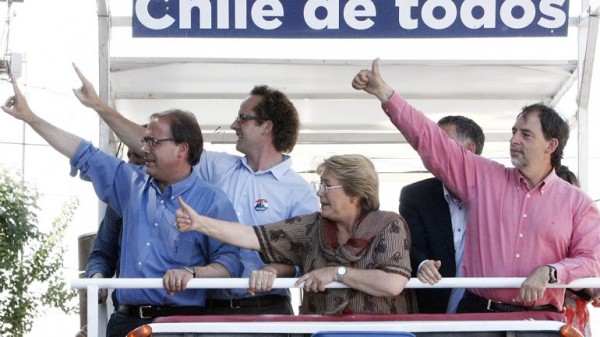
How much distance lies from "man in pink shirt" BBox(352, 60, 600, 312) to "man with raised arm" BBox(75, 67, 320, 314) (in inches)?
30.6

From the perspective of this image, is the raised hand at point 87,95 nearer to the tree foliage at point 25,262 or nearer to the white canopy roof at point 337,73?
the white canopy roof at point 337,73

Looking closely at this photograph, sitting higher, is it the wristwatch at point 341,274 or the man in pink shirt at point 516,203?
the man in pink shirt at point 516,203

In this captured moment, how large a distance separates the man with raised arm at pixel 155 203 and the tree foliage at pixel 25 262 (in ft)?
27.8

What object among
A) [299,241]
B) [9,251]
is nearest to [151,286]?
[299,241]

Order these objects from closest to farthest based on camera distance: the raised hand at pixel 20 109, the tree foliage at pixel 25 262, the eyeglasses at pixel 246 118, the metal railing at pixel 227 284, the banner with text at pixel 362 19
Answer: the metal railing at pixel 227 284 < the raised hand at pixel 20 109 < the eyeglasses at pixel 246 118 < the banner with text at pixel 362 19 < the tree foliage at pixel 25 262

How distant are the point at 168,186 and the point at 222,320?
101 cm

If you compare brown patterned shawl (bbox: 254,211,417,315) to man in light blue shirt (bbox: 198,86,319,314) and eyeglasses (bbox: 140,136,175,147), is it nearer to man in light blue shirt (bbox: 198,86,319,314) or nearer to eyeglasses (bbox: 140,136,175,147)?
man in light blue shirt (bbox: 198,86,319,314)

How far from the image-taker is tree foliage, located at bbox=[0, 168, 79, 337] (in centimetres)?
1467

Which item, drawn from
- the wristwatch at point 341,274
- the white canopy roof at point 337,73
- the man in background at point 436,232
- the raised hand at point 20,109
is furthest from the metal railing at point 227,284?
the white canopy roof at point 337,73

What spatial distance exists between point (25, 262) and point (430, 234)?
32.0 ft

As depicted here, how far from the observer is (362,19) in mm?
7730

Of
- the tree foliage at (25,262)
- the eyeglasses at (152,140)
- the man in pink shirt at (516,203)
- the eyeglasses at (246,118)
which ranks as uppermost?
the eyeglasses at (246,118)

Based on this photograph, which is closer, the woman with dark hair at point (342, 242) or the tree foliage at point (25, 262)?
the woman with dark hair at point (342, 242)

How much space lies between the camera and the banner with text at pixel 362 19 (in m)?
7.57
